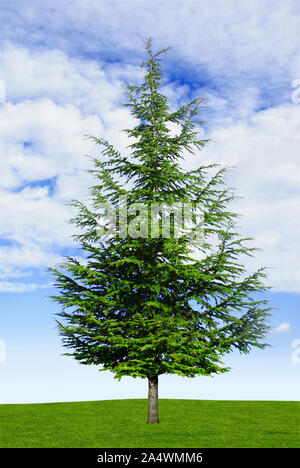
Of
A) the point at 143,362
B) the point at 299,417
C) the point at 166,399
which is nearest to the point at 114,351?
the point at 143,362

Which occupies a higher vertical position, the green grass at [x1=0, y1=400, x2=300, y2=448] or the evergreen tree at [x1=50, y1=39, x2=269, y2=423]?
the evergreen tree at [x1=50, y1=39, x2=269, y2=423]

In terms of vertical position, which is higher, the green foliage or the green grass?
the green foliage

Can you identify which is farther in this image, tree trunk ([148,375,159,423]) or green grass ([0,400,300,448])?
tree trunk ([148,375,159,423])

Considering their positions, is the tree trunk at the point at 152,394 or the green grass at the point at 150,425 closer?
the green grass at the point at 150,425

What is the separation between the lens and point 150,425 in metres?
16.4

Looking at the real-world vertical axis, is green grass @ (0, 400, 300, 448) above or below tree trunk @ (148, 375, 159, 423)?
below

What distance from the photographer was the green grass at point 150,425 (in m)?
13.9

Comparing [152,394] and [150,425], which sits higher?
[152,394]

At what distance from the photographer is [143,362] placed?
14461 mm

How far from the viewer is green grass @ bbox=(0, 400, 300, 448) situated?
45.7 ft

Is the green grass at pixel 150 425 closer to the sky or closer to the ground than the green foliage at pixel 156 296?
closer to the ground

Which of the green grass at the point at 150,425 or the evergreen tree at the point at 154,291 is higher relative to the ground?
the evergreen tree at the point at 154,291
